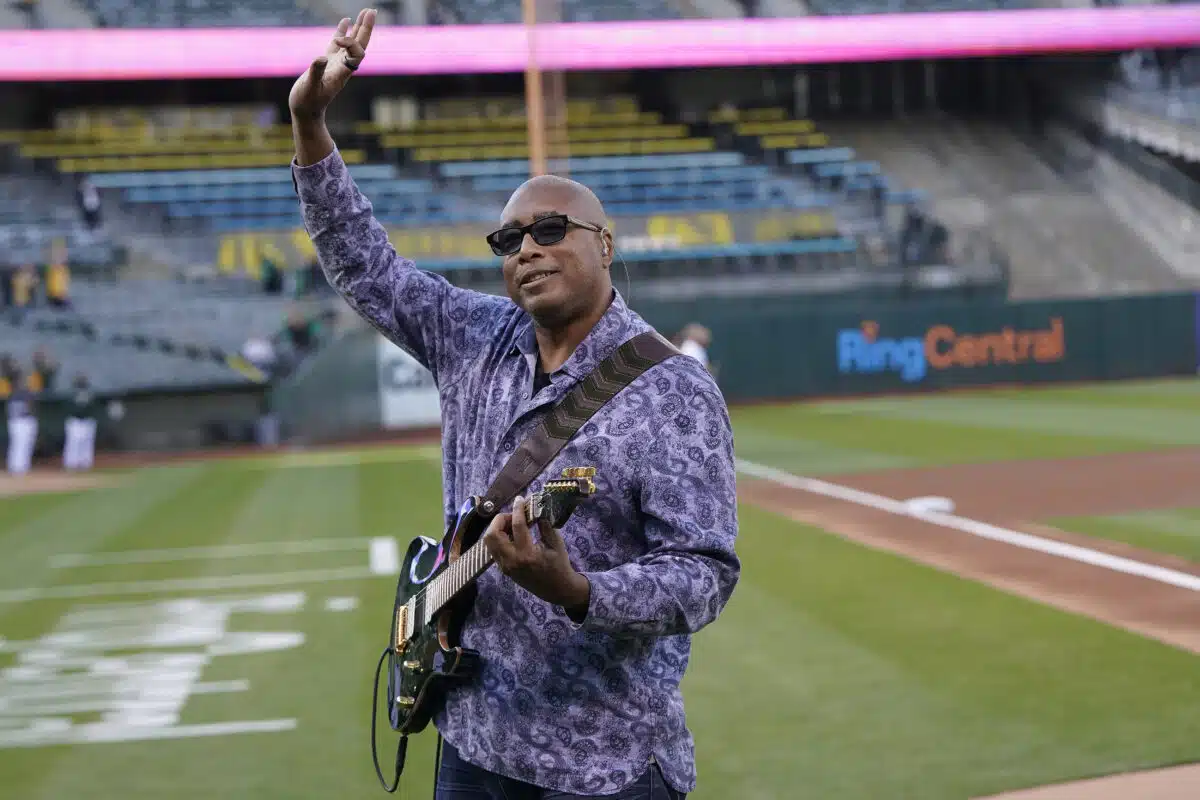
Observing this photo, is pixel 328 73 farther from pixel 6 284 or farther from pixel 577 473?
pixel 6 284

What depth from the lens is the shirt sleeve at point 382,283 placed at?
11.2 ft

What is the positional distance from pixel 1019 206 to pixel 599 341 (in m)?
41.7

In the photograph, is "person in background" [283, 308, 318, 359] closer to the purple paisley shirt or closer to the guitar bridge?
the guitar bridge

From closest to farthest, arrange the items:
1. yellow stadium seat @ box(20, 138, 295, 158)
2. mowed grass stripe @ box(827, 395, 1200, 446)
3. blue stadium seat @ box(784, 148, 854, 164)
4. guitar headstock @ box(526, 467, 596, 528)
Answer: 1. guitar headstock @ box(526, 467, 596, 528)
2. mowed grass stripe @ box(827, 395, 1200, 446)
3. yellow stadium seat @ box(20, 138, 295, 158)
4. blue stadium seat @ box(784, 148, 854, 164)

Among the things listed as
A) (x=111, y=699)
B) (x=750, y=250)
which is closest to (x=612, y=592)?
(x=111, y=699)

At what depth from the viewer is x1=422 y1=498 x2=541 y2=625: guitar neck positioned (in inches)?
113

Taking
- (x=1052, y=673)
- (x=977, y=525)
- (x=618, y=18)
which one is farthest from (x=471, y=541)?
(x=618, y=18)

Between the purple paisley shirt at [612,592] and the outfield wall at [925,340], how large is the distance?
86.8 ft

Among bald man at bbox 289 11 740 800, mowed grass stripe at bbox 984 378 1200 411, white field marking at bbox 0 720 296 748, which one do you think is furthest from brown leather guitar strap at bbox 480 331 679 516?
mowed grass stripe at bbox 984 378 1200 411

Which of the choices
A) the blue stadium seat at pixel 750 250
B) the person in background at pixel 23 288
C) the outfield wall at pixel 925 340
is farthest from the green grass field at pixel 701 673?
the blue stadium seat at pixel 750 250

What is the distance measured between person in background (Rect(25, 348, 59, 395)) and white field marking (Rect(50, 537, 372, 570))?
44.1 feet

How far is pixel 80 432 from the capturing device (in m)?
24.2

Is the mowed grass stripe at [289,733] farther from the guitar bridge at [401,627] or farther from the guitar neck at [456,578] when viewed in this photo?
the guitar neck at [456,578]

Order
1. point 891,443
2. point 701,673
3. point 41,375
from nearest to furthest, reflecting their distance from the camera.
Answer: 1. point 701,673
2. point 891,443
3. point 41,375
